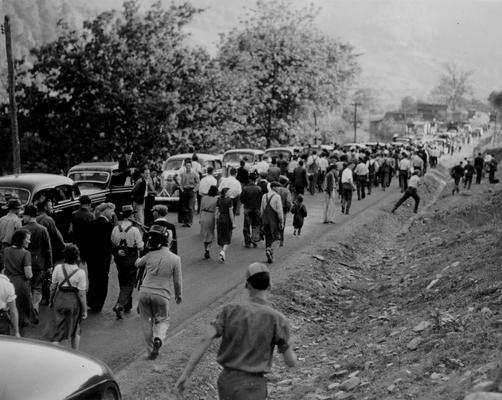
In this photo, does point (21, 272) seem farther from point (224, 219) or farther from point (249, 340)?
point (224, 219)

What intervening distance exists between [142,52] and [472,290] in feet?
90.9

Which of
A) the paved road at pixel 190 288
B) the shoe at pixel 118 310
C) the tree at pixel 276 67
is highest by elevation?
the tree at pixel 276 67

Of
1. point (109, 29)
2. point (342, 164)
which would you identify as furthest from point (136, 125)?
point (342, 164)

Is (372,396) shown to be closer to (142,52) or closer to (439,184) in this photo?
(142,52)

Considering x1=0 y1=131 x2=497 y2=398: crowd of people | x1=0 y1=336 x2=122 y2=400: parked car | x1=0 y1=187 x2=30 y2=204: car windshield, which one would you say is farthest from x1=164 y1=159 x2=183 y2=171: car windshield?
x1=0 y1=336 x2=122 y2=400: parked car

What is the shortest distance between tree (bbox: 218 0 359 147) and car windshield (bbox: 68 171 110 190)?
91.5 feet

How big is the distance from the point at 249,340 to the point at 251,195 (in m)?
11.8

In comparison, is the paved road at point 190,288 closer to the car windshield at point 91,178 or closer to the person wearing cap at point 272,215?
the person wearing cap at point 272,215

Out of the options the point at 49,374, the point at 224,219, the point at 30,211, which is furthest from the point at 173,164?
the point at 49,374

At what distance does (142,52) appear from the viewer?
122 feet

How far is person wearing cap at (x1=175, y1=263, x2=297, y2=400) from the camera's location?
574 cm

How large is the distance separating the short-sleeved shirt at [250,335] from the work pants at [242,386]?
1.9 inches

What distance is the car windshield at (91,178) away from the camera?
20469 millimetres

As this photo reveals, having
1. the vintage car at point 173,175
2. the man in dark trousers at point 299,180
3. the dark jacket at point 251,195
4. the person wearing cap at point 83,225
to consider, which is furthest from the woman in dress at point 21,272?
the man in dark trousers at point 299,180
